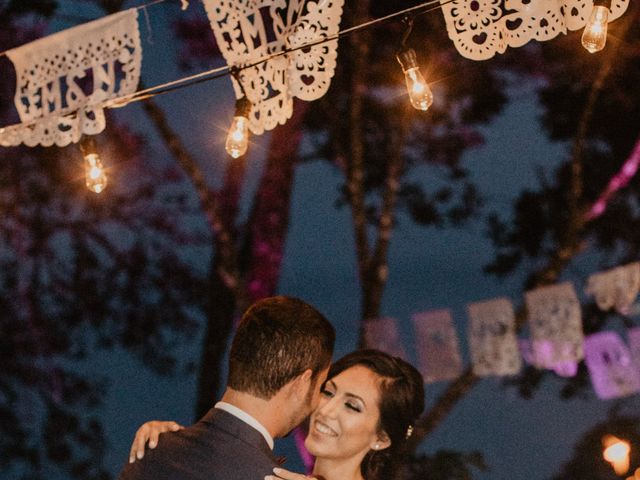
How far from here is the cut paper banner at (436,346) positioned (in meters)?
6.73

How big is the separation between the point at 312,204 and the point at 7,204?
6198mm

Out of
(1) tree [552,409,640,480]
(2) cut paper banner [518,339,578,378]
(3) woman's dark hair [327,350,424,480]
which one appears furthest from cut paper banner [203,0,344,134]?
(1) tree [552,409,640,480]

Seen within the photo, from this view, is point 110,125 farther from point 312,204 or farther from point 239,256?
point 312,204

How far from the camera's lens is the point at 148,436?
2.34m

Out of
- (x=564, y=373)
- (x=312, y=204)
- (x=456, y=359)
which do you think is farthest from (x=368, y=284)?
(x=312, y=204)

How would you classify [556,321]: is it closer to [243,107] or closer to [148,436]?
[243,107]

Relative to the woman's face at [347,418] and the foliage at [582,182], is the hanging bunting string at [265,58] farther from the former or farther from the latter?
the foliage at [582,182]

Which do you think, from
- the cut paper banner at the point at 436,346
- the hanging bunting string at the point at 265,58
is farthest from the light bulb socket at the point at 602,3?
the cut paper banner at the point at 436,346

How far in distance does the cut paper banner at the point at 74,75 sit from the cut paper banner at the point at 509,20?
1225mm

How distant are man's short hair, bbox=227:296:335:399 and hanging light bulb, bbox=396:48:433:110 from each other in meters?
0.78

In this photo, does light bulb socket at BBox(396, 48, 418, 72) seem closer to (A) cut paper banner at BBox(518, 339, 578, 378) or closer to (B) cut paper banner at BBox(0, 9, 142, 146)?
(B) cut paper banner at BBox(0, 9, 142, 146)

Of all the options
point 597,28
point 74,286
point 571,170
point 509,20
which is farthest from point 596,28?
point 74,286

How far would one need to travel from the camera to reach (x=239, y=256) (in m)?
7.41

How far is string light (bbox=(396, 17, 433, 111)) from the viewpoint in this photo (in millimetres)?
2697
